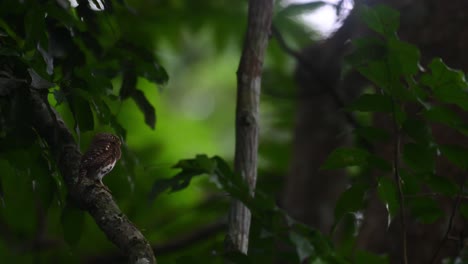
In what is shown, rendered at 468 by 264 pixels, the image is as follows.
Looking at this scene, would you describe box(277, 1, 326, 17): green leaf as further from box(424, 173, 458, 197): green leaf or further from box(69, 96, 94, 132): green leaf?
box(69, 96, 94, 132): green leaf

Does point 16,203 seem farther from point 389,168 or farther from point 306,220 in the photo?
point 389,168

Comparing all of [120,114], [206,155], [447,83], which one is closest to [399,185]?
[447,83]

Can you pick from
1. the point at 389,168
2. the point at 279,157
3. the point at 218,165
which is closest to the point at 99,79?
→ the point at 218,165

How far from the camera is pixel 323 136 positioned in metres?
5.92

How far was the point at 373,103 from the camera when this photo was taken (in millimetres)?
2896

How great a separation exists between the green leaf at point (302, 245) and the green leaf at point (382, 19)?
2.66 feet

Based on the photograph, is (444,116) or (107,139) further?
(107,139)

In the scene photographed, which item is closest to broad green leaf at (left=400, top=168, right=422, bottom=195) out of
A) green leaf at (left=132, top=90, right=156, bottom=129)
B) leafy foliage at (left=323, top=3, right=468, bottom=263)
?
leafy foliage at (left=323, top=3, right=468, bottom=263)

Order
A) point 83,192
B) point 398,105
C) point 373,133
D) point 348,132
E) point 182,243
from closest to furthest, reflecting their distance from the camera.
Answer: point 83,192
point 398,105
point 373,133
point 348,132
point 182,243

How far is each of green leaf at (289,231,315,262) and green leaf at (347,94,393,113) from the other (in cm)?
56

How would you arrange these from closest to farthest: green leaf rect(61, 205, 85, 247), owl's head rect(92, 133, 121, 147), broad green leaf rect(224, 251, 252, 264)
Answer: broad green leaf rect(224, 251, 252, 264) < green leaf rect(61, 205, 85, 247) < owl's head rect(92, 133, 121, 147)

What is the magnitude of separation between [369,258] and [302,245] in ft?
2.22

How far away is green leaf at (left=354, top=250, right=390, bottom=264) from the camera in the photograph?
3166mm

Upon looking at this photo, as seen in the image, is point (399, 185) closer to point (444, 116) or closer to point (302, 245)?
point (444, 116)
